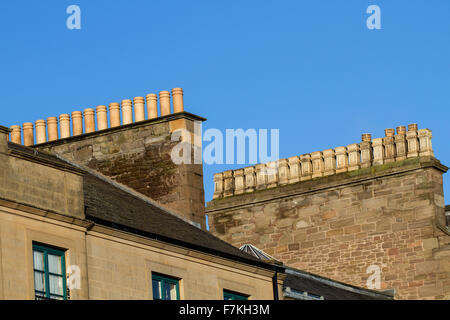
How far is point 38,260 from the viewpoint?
22625mm

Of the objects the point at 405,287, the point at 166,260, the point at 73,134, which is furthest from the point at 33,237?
the point at 405,287

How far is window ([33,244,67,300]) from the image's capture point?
2244 centimetres

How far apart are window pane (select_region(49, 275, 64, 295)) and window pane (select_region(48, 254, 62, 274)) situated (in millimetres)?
148

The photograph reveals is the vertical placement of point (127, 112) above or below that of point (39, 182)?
above

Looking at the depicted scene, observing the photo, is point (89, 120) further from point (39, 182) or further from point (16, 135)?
point (39, 182)

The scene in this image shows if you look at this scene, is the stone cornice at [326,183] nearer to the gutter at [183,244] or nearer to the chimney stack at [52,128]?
the chimney stack at [52,128]

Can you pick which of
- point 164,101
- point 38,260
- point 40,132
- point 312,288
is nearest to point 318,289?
point 312,288

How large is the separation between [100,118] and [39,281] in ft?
40.2

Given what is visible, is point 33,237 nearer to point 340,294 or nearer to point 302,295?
point 302,295

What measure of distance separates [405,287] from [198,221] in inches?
430

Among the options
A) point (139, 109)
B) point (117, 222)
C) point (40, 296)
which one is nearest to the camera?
point (40, 296)

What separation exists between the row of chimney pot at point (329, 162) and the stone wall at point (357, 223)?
11 centimetres

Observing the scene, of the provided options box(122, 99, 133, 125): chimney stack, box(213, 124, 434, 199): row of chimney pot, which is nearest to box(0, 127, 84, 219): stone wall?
A: box(122, 99, 133, 125): chimney stack

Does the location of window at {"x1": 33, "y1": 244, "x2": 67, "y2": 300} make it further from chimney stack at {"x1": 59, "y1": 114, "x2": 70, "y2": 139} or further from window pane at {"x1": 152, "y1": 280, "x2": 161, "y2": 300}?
chimney stack at {"x1": 59, "y1": 114, "x2": 70, "y2": 139}
